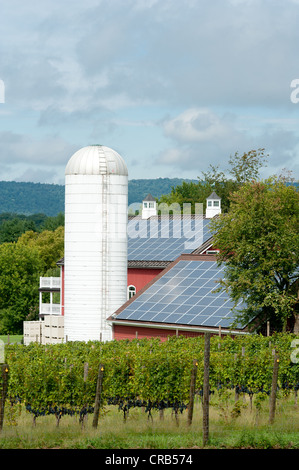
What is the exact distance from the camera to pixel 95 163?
38719mm

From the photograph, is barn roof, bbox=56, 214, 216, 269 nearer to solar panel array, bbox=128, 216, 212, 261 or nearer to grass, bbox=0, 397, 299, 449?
solar panel array, bbox=128, 216, 212, 261

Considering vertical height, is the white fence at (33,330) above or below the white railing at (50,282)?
below

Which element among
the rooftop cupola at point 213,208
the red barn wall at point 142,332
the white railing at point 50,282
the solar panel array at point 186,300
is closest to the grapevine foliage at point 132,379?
the solar panel array at point 186,300

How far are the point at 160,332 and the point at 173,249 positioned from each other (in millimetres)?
12220

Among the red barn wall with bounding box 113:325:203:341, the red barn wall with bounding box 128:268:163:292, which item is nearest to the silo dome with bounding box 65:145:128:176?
the red barn wall with bounding box 113:325:203:341

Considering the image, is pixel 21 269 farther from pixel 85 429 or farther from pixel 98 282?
pixel 85 429

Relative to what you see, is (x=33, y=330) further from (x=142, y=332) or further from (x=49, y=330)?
(x=142, y=332)

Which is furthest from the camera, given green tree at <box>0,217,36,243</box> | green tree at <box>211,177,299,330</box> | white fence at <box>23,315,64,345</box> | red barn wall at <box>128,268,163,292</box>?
green tree at <box>0,217,36,243</box>

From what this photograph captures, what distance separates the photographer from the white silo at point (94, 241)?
Result: 38562 mm

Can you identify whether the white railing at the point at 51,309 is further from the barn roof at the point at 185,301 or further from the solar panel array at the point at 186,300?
the solar panel array at the point at 186,300

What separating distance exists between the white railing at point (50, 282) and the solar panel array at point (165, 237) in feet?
20.8

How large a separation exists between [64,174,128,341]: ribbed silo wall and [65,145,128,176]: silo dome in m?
0.26

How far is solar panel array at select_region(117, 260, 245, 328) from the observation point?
34531mm

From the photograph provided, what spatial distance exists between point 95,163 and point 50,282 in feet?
58.3
